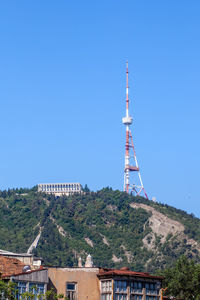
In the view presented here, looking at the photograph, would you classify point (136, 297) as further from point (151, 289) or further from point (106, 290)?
point (106, 290)

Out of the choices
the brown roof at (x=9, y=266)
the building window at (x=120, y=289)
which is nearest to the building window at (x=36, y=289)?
the brown roof at (x=9, y=266)

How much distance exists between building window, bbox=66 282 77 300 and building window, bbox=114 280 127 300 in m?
3.41

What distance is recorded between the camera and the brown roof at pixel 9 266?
64.2 meters

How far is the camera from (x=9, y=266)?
6506cm

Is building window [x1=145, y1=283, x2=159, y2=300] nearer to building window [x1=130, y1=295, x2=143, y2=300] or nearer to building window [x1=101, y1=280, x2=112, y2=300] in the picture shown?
building window [x1=130, y1=295, x2=143, y2=300]

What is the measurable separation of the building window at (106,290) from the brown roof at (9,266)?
6.98m

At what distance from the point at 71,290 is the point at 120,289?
4.02 metres

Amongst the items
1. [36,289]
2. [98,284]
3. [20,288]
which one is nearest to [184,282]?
[98,284]

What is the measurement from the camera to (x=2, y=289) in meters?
56.2

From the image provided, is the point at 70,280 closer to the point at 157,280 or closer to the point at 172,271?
the point at 157,280

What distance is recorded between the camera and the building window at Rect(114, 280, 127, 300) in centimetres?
6331

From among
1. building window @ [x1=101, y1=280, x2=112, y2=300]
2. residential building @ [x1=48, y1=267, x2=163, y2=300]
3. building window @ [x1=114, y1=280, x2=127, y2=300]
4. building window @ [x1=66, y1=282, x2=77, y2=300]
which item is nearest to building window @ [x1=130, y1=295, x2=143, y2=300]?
residential building @ [x1=48, y1=267, x2=163, y2=300]

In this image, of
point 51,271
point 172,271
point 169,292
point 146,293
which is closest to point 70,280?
point 51,271

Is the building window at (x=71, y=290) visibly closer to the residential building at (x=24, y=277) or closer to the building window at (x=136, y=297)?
the residential building at (x=24, y=277)
